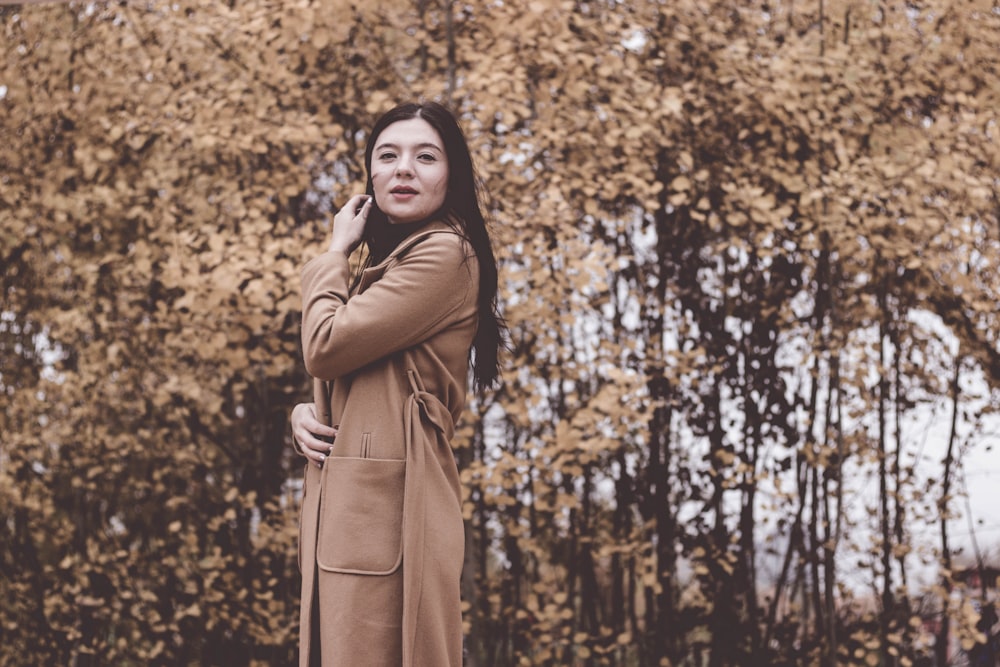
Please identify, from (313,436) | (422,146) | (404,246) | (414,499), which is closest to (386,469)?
(414,499)

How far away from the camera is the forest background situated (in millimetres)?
3543

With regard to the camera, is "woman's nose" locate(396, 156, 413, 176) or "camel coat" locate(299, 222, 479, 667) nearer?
"camel coat" locate(299, 222, 479, 667)

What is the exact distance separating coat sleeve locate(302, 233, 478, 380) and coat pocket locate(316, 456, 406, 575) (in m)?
0.18

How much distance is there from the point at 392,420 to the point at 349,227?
0.41 meters

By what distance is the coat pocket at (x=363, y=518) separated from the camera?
1.60m

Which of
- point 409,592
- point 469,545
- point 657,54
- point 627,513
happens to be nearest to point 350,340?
point 409,592

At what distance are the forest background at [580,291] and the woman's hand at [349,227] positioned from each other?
5.11 ft

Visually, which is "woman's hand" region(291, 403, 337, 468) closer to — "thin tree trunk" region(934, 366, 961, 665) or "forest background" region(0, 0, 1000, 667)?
"forest background" region(0, 0, 1000, 667)

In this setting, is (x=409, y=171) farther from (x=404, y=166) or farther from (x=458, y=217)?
(x=458, y=217)

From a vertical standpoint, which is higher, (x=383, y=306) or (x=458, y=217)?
(x=458, y=217)

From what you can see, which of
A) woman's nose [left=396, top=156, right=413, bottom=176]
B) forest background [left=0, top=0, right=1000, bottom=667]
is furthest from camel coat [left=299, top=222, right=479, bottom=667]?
forest background [left=0, top=0, right=1000, bottom=667]

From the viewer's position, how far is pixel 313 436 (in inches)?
67.4

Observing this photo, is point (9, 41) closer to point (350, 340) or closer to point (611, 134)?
point (611, 134)

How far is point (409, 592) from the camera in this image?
5.19 ft
